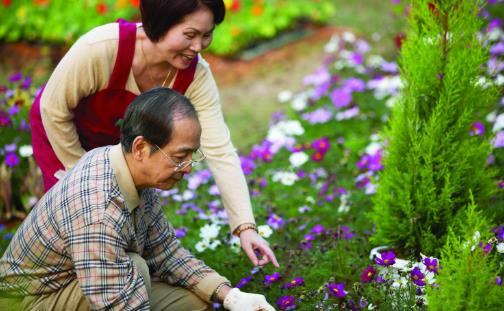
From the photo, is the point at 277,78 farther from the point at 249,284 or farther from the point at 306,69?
the point at 249,284

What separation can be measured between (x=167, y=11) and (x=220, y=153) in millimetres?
671

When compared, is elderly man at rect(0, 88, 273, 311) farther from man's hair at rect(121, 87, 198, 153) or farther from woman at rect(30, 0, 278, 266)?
woman at rect(30, 0, 278, 266)

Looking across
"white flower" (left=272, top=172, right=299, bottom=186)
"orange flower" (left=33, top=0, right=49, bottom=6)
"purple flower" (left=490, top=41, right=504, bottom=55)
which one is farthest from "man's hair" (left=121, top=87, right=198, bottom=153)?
"orange flower" (left=33, top=0, right=49, bottom=6)

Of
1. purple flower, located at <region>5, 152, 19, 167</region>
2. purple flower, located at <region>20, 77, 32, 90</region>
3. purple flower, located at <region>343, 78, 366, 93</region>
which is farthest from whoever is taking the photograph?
purple flower, located at <region>343, 78, 366, 93</region>

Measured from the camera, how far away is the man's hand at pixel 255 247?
8.58 feet

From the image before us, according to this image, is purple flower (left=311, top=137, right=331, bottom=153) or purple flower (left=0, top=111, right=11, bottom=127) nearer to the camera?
purple flower (left=0, top=111, right=11, bottom=127)

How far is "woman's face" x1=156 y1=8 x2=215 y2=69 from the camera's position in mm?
2641

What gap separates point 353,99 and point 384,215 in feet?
8.41

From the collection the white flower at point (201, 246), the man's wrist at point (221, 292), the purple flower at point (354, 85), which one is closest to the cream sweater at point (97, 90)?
the man's wrist at point (221, 292)

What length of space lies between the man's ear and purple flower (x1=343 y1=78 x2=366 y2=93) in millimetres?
3328

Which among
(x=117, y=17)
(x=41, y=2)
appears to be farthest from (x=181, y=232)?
(x=41, y=2)

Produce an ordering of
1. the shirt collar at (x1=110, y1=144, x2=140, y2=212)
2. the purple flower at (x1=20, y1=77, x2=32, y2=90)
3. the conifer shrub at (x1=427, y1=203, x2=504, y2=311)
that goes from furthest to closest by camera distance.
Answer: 1. the purple flower at (x1=20, y1=77, x2=32, y2=90)
2. the shirt collar at (x1=110, y1=144, x2=140, y2=212)
3. the conifer shrub at (x1=427, y1=203, x2=504, y2=311)

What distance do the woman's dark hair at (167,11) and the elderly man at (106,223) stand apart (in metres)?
0.50

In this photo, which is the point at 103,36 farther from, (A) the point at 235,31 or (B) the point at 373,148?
(A) the point at 235,31
